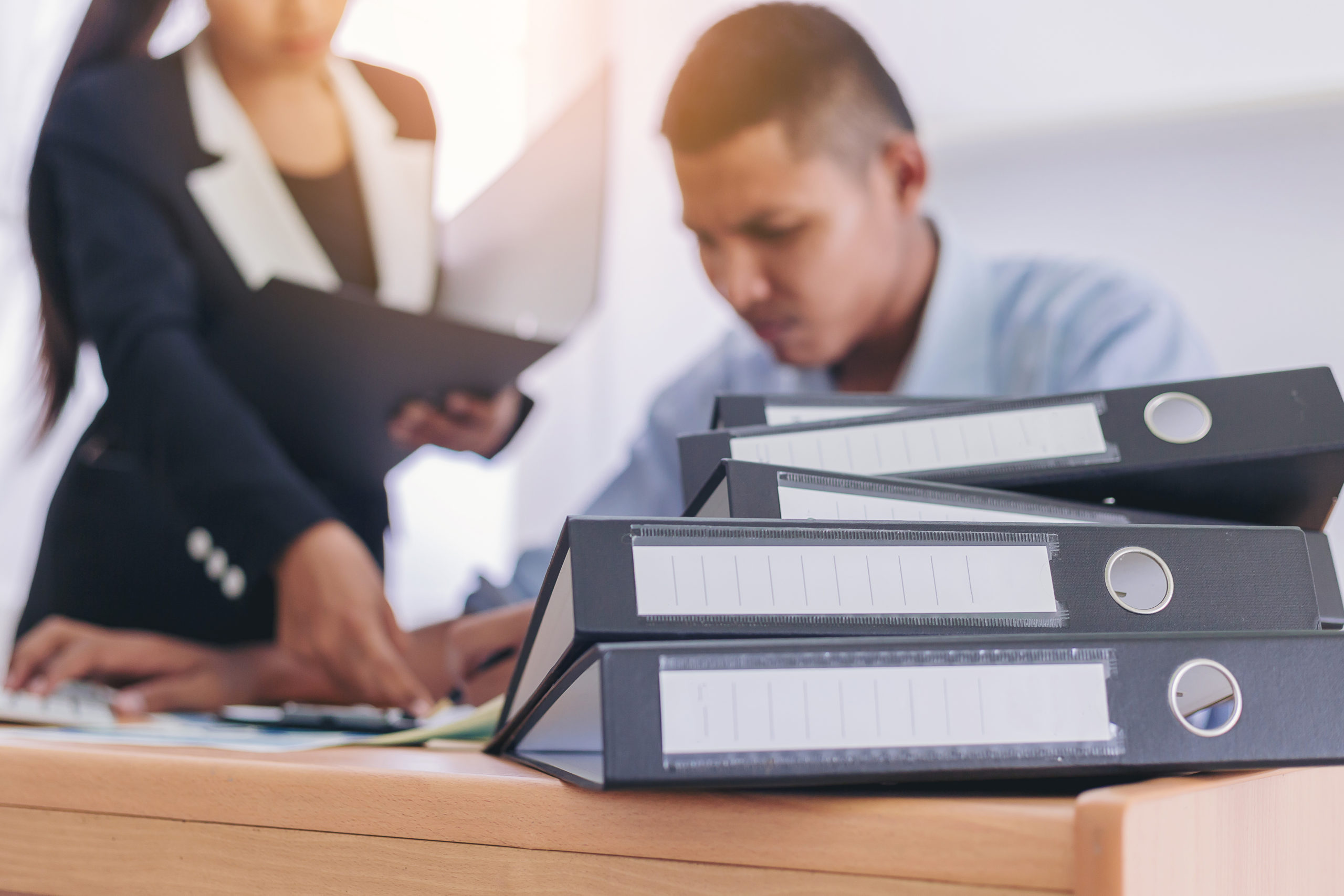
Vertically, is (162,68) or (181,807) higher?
(162,68)

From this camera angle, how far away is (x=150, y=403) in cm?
75

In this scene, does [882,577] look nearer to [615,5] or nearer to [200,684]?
[200,684]

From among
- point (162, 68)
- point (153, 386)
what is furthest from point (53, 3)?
point (153, 386)

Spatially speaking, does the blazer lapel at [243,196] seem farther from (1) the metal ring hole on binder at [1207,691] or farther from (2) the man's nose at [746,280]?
(1) the metal ring hole on binder at [1207,691]

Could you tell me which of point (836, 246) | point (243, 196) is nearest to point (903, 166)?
point (836, 246)

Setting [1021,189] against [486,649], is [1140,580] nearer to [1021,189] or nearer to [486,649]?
[486,649]

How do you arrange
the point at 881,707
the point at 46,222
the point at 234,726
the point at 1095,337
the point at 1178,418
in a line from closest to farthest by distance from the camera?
the point at 881,707, the point at 1178,418, the point at 234,726, the point at 1095,337, the point at 46,222

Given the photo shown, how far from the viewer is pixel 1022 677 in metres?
0.22

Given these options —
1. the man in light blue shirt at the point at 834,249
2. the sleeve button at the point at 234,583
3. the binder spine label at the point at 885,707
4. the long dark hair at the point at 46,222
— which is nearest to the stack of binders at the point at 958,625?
the binder spine label at the point at 885,707

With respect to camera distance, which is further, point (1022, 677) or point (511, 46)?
point (511, 46)

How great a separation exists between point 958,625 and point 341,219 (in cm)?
73

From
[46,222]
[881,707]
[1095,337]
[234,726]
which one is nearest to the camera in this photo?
[881,707]

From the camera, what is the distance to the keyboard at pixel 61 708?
495 millimetres

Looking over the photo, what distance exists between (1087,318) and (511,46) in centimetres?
57
